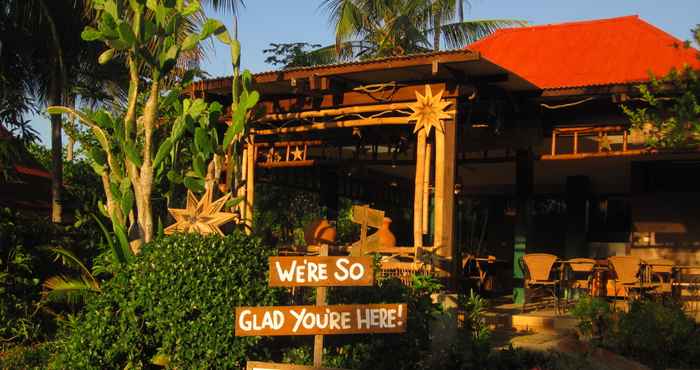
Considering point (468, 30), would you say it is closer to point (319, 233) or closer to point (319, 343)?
point (319, 233)

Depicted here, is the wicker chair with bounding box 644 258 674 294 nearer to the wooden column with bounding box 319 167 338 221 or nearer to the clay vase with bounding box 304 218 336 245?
the clay vase with bounding box 304 218 336 245

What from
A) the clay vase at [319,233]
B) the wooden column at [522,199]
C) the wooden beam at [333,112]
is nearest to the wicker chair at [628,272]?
the wooden column at [522,199]

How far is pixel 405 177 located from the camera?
19516mm

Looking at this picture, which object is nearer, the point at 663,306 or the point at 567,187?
the point at 663,306

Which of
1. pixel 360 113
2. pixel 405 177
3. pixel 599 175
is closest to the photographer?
pixel 360 113

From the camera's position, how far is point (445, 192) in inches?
415

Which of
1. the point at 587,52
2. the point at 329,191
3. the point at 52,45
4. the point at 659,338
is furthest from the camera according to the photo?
the point at 329,191

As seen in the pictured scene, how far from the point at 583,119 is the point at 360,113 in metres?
3.27

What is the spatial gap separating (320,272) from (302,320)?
39cm

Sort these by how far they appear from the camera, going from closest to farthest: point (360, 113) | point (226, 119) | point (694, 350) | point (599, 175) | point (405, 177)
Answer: point (694, 350) < point (360, 113) < point (226, 119) < point (599, 175) < point (405, 177)

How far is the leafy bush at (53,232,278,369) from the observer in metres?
7.48

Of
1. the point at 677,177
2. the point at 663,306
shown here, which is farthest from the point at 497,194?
the point at 663,306

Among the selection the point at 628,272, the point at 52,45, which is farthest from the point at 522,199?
the point at 52,45

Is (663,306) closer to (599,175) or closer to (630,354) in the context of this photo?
(630,354)
